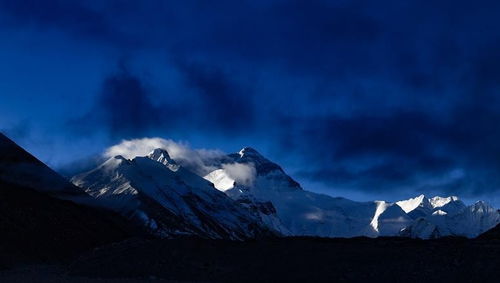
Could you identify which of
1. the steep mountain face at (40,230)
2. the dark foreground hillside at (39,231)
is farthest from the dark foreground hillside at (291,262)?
the steep mountain face at (40,230)

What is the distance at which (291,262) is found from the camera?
52531mm

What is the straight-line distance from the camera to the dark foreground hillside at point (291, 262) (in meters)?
47.2

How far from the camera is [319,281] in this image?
4788cm

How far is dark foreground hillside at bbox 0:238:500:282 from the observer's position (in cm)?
4722

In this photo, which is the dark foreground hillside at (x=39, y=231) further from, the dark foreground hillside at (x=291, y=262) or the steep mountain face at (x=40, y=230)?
the dark foreground hillside at (x=291, y=262)

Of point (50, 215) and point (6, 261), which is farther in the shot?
point (50, 215)

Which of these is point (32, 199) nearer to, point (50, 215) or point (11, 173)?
point (50, 215)

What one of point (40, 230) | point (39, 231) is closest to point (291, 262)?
point (39, 231)

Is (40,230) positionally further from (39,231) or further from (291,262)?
(291,262)

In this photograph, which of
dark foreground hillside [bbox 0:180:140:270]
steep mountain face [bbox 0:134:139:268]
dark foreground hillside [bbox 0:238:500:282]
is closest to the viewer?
dark foreground hillside [bbox 0:238:500:282]

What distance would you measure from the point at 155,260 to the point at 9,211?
A: 58.3 m

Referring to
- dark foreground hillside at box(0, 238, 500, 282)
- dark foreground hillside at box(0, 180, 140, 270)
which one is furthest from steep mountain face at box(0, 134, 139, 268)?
dark foreground hillside at box(0, 238, 500, 282)

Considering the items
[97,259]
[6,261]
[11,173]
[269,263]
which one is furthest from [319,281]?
[11,173]

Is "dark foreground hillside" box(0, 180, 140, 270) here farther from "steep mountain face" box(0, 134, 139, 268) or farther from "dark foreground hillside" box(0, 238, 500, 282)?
"dark foreground hillside" box(0, 238, 500, 282)
